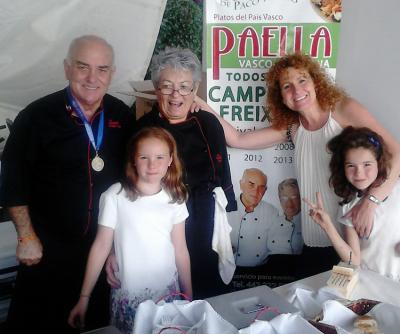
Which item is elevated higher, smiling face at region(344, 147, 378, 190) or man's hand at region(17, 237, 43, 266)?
smiling face at region(344, 147, 378, 190)

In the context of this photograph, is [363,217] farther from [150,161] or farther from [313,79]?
[150,161]

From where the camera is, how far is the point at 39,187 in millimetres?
1808

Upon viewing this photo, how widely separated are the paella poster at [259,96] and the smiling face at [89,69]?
53 centimetres

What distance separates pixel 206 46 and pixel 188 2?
245mm

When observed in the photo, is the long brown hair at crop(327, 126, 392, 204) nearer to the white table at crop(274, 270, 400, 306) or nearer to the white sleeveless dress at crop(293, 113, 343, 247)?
the white sleeveless dress at crop(293, 113, 343, 247)

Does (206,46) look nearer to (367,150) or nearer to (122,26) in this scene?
(122,26)

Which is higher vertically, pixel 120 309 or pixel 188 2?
pixel 188 2

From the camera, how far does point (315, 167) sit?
206 centimetres

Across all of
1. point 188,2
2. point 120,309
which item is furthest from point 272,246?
point 188,2

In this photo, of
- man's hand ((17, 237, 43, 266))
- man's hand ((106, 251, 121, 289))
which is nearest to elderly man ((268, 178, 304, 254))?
man's hand ((106, 251, 121, 289))

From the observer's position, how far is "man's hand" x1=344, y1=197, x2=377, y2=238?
6.22 ft

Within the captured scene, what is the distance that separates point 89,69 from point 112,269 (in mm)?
780

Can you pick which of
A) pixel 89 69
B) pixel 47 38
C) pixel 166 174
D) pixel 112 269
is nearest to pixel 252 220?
pixel 166 174

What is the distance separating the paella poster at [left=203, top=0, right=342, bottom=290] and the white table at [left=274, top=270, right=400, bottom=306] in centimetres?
57
